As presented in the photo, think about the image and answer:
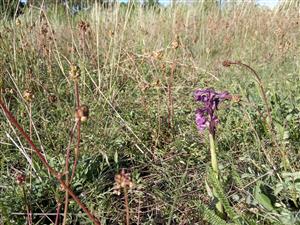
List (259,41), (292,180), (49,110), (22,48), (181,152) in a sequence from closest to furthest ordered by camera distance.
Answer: (292,180) < (181,152) < (49,110) < (22,48) < (259,41)

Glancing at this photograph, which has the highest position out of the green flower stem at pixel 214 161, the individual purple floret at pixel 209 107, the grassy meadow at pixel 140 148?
the individual purple floret at pixel 209 107

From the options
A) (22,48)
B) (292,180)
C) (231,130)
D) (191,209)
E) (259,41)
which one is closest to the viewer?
(292,180)

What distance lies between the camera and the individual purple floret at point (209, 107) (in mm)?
935

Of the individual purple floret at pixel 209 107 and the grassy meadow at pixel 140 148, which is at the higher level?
the individual purple floret at pixel 209 107

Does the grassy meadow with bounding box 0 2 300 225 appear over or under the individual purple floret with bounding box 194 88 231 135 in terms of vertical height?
under

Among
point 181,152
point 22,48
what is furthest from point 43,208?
point 22,48

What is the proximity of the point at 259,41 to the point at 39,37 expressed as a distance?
7.11 feet

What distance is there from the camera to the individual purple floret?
93cm

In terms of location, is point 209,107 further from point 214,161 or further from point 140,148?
point 140,148

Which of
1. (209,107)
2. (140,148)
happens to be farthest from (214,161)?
(140,148)

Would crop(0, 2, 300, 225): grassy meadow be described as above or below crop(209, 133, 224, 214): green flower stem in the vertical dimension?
below

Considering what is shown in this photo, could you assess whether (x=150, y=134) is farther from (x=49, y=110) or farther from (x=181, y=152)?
(x=49, y=110)

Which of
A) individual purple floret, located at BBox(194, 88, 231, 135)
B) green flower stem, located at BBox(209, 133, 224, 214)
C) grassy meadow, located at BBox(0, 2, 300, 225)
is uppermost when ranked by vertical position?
individual purple floret, located at BBox(194, 88, 231, 135)

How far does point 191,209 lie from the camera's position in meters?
1.08
